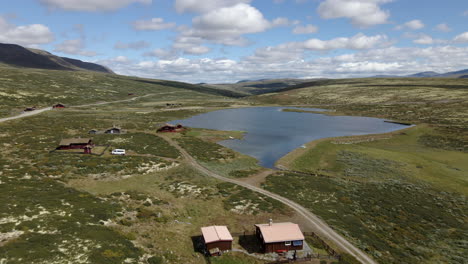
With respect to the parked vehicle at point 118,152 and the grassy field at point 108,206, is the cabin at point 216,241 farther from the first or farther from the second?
the parked vehicle at point 118,152

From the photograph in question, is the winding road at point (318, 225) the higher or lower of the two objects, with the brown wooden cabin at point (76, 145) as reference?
lower

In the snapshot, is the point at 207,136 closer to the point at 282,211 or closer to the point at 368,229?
the point at 282,211

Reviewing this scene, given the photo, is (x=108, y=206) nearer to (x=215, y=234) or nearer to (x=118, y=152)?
(x=215, y=234)

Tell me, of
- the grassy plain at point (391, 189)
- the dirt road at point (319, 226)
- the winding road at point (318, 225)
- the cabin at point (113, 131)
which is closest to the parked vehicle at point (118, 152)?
the winding road at point (318, 225)

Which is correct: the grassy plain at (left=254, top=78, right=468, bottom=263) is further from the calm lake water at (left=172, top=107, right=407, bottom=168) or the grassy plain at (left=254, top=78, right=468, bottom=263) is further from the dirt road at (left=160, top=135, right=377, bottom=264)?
the calm lake water at (left=172, top=107, right=407, bottom=168)

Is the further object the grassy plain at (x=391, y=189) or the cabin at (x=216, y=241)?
the grassy plain at (x=391, y=189)

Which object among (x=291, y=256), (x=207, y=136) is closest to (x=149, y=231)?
(x=291, y=256)

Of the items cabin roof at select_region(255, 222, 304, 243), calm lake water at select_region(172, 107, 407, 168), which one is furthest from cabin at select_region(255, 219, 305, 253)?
calm lake water at select_region(172, 107, 407, 168)
